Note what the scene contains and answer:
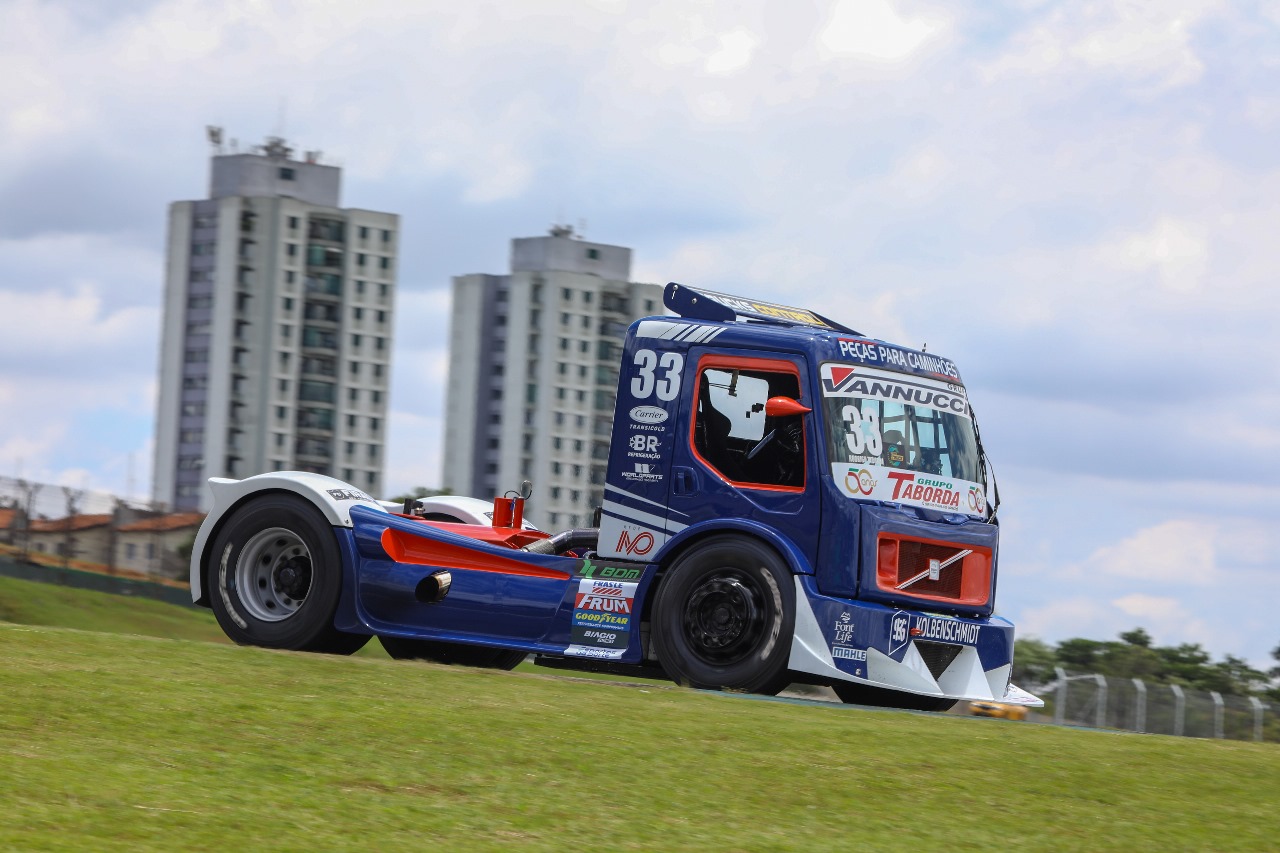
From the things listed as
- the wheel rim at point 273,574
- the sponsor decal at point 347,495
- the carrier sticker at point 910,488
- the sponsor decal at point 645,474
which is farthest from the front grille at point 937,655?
the wheel rim at point 273,574

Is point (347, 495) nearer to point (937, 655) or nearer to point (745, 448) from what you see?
point (745, 448)

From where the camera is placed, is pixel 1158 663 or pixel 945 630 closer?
pixel 945 630

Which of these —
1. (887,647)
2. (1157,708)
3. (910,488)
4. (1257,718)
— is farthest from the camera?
(1157,708)

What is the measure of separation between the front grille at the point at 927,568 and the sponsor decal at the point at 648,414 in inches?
76.7

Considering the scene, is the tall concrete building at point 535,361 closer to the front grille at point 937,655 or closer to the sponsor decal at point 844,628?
the front grille at point 937,655

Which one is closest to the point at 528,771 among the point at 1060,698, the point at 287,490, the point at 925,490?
the point at 925,490

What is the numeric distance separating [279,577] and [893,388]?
508 cm

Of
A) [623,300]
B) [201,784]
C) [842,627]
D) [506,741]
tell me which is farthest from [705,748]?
[623,300]

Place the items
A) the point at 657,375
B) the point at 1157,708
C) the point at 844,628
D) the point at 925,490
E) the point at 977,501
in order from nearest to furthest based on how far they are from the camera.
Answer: the point at 844,628, the point at 925,490, the point at 657,375, the point at 977,501, the point at 1157,708

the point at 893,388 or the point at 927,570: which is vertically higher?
the point at 893,388

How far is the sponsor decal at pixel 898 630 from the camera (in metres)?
12.4

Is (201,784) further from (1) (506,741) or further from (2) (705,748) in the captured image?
(2) (705,748)

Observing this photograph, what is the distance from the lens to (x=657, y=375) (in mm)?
13156

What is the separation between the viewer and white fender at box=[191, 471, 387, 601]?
14.0 meters
